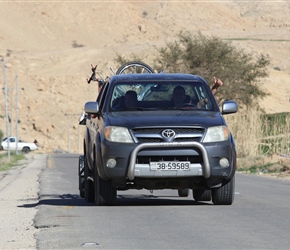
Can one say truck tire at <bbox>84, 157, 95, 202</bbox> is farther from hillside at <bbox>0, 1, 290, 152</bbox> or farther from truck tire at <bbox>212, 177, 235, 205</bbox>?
hillside at <bbox>0, 1, 290, 152</bbox>

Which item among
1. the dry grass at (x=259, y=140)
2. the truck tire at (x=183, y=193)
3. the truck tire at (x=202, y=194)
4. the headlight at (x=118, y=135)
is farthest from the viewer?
the dry grass at (x=259, y=140)

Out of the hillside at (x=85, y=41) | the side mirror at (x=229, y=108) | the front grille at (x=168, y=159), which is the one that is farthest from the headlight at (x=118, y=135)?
the hillside at (x=85, y=41)

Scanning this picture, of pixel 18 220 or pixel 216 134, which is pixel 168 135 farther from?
pixel 18 220

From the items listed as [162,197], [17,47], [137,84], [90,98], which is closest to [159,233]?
[137,84]

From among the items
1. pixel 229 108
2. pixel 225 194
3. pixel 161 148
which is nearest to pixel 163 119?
pixel 161 148

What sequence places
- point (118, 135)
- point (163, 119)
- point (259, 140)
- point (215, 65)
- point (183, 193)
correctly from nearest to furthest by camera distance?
point (118, 135), point (163, 119), point (183, 193), point (259, 140), point (215, 65)

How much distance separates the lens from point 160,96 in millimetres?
15945

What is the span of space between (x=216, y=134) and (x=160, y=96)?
178 cm

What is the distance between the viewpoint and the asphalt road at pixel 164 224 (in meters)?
10.5

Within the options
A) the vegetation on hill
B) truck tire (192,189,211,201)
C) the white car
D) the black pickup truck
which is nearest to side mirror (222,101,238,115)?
the black pickup truck

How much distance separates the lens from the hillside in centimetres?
11131

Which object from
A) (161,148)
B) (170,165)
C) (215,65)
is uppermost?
(215,65)

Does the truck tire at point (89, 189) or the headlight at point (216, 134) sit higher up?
the headlight at point (216, 134)

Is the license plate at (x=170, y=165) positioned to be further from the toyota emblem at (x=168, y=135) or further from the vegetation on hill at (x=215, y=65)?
the vegetation on hill at (x=215, y=65)
